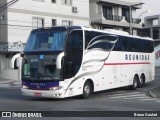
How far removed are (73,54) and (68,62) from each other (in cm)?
53

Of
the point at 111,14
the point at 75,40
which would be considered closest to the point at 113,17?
the point at 111,14

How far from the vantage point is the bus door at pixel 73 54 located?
18078 mm

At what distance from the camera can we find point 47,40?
60.4ft

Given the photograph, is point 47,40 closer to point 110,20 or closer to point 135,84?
point 135,84

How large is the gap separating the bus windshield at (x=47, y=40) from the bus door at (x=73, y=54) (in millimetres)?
365

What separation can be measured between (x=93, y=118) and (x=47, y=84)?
5792mm

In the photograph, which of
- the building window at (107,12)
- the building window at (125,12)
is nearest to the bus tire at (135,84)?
the building window at (107,12)

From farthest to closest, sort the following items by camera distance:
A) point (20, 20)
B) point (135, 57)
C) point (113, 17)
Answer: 1. point (113, 17)
2. point (20, 20)
3. point (135, 57)

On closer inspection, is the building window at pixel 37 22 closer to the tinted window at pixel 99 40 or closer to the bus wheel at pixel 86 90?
the tinted window at pixel 99 40

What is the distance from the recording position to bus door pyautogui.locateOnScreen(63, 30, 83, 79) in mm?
18078

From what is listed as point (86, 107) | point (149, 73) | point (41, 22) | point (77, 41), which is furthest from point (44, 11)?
point (86, 107)

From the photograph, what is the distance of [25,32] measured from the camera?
41812 millimetres

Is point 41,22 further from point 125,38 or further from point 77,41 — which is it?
point 77,41

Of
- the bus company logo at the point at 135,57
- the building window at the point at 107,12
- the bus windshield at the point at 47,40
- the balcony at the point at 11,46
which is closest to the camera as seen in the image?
the bus windshield at the point at 47,40
